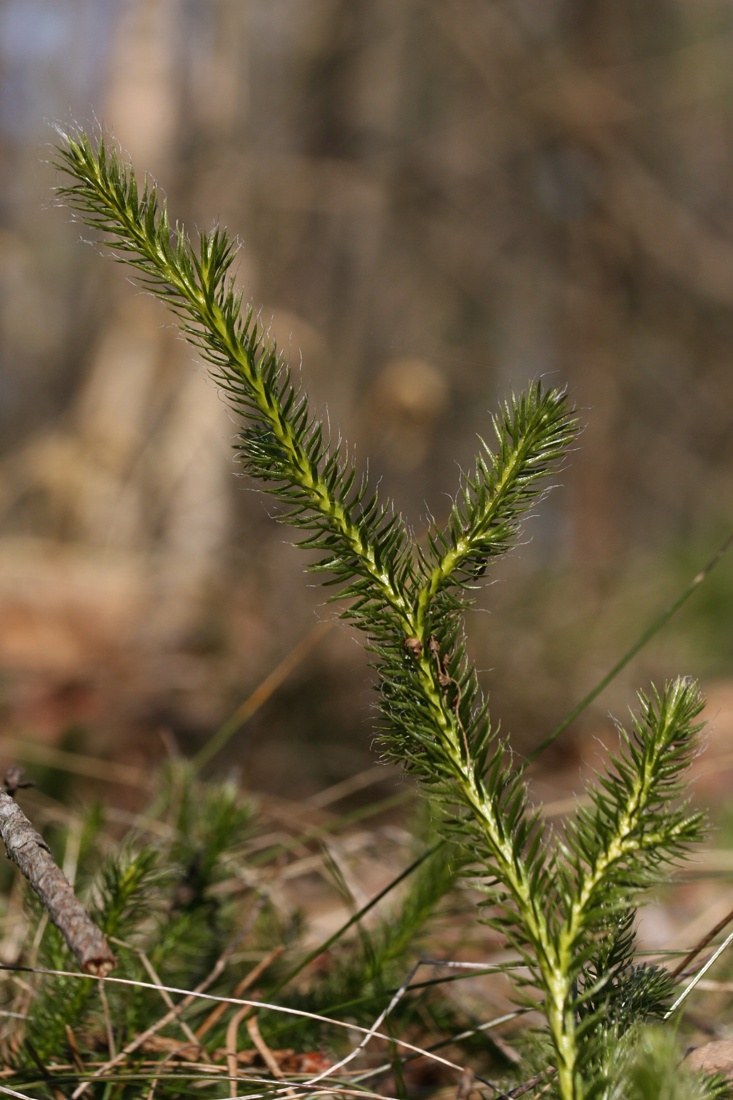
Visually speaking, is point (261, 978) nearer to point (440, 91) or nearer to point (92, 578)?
point (92, 578)

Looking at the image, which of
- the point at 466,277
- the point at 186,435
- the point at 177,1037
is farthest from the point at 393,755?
the point at 466,277

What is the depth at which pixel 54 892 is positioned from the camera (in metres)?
0.56

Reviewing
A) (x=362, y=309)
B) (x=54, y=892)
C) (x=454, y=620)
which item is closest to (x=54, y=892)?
(x=54, y=892)

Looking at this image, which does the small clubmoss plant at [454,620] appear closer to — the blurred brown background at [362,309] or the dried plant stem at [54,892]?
the dried plant stem at [54,892]

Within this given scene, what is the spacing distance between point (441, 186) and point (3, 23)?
454cm

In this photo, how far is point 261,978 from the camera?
1.16 metres

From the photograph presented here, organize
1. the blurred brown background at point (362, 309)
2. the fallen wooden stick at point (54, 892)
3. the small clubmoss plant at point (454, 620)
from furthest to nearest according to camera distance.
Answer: the blurred brown background at point (362, 309) < the small clubmoss plant at point (454, 620) < the fallen wooden stick at point (54, 892)

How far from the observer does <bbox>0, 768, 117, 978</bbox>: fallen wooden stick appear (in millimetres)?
508

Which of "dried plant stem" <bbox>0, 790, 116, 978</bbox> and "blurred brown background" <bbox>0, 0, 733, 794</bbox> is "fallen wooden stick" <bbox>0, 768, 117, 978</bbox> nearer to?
"dried plant stem" <bbox>0, 790, 116, 978</bbox>

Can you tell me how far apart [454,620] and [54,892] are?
0.30m

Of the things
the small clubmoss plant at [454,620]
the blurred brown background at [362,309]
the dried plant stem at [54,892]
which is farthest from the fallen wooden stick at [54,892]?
the blurred brown background at [362,309]

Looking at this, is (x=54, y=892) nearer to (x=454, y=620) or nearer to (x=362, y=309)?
(x=454, y=620)

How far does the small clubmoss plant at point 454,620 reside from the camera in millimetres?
627

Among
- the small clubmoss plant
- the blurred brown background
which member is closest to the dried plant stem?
the small clubmoss plant
